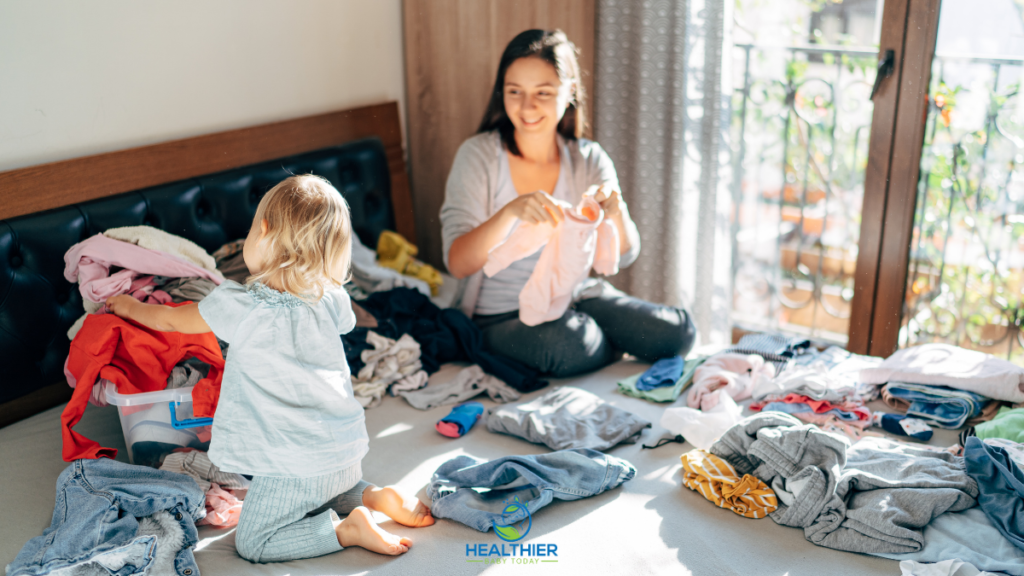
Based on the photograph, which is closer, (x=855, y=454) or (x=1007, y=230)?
(x=855, y=454)

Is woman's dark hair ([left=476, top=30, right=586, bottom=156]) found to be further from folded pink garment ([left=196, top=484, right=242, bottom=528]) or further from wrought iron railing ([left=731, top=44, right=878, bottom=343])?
folded pink garment ([left=196, top=484, right=242, bottom=528])

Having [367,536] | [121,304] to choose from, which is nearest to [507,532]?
[367,536]

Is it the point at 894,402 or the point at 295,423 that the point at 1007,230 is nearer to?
the point at 894,402

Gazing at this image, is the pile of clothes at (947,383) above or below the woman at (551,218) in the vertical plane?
below

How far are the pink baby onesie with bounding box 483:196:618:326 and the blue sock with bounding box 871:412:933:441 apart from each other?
2.67 ft

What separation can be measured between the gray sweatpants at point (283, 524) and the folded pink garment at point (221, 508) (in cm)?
9

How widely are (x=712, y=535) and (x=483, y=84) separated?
6.46 feet

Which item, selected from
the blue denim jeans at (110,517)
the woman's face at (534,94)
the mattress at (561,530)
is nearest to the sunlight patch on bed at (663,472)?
the mattress at (561,530)

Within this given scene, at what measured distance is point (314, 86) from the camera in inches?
104

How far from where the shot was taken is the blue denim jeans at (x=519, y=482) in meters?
1.58

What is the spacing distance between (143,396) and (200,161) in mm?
878

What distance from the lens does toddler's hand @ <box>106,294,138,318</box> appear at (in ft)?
5.39

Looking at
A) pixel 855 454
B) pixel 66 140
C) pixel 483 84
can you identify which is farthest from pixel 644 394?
pixel 66 140

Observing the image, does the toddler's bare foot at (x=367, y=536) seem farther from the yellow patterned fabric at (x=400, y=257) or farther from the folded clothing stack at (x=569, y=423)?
the yellow patterned fabric at (x=400, y=257)
